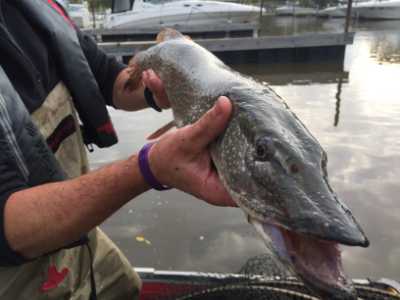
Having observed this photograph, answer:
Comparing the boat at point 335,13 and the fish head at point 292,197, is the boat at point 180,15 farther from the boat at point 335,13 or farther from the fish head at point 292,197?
the boat at point 335,13

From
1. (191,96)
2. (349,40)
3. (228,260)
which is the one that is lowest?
(228,260)

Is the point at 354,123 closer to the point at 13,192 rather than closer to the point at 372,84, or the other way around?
the point at 372,84

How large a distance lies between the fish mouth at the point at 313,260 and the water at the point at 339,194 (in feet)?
10.7

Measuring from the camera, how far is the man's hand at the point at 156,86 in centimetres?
286

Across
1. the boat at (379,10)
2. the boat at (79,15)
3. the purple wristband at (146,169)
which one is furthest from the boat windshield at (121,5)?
the boat at (379,10)

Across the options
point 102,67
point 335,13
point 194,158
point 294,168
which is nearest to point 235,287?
point 194,158

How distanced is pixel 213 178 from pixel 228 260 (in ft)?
10.2

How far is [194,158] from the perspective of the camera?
1.71 metres

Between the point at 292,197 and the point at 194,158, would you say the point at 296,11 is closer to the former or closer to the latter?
the point at 194,158

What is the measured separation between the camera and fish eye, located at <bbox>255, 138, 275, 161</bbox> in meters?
1.60

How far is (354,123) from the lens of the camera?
8648 millimetres

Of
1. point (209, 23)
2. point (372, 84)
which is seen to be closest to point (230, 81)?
point (372, 84)

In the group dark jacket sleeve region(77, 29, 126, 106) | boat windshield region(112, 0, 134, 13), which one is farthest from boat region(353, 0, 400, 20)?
dark jacket sleeve region(77, 29, 126, 106)

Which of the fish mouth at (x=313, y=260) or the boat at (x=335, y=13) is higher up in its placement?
the fish mouth at (x=313, y=260)
